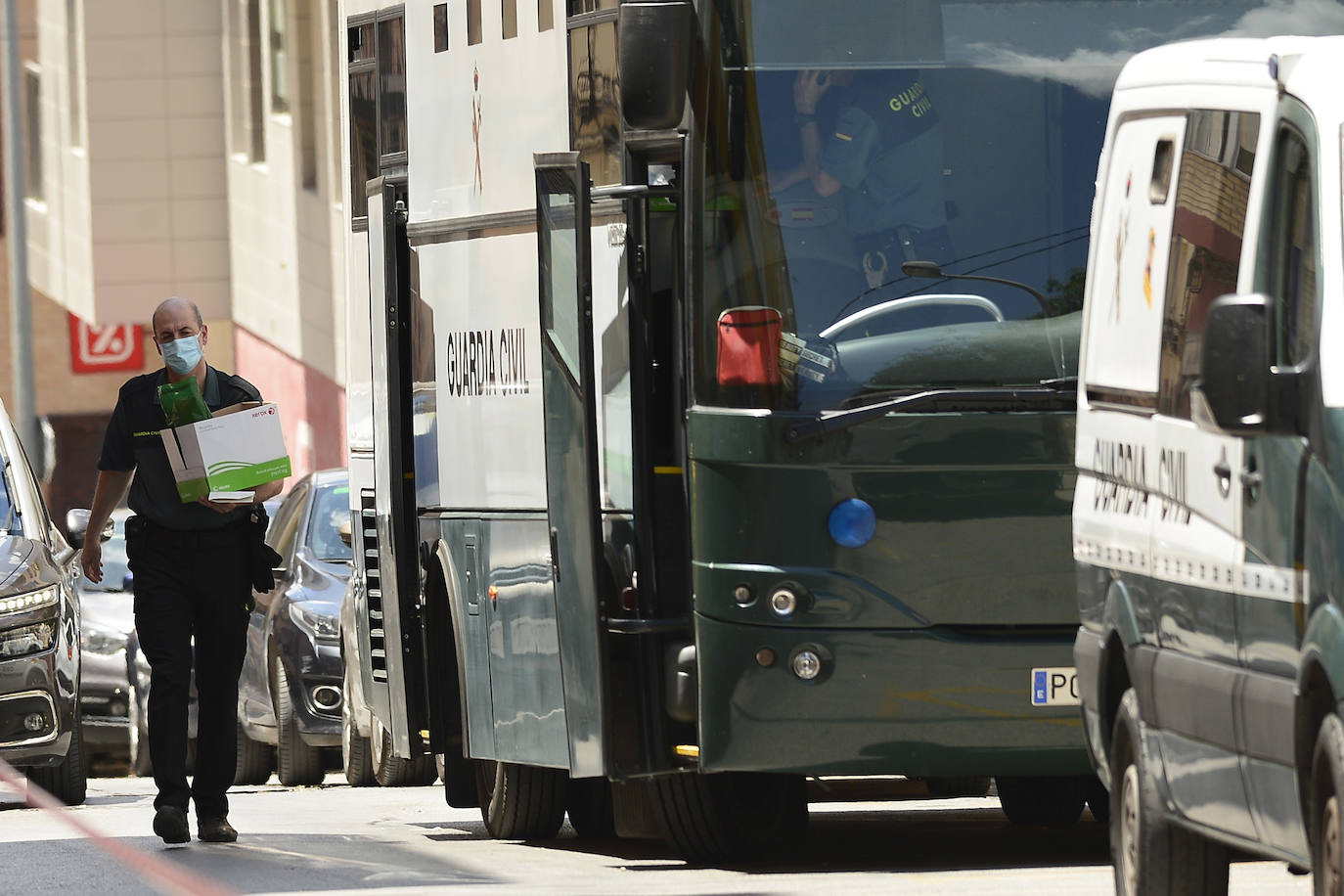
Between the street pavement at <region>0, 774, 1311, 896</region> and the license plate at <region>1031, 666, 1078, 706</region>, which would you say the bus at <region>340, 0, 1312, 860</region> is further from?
the street pavement at <region>0, 774, 1311, 896</region>

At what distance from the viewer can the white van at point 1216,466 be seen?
266 inches

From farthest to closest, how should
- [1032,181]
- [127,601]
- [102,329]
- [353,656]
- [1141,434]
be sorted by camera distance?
[102,329] → [127,601] → [353,656] → [1032,181] → [1141,434]

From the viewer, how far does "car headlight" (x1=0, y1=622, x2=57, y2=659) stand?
14750mm

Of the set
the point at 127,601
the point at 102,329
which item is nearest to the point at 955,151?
the point at 127,601

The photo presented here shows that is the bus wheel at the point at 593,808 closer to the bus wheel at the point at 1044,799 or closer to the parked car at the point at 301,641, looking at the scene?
the bus wheel at the point at 1044,799

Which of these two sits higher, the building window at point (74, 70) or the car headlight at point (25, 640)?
the building window at point (74, 70)

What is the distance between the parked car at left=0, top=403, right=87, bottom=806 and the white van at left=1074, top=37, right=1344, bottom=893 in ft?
23.3

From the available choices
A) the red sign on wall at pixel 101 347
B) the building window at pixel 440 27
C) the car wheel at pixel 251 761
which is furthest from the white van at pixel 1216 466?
the red sign on wall at pixel 101 347

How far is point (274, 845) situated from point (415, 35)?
2.97 metres

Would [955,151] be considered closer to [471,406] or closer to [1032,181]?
[1032,181]

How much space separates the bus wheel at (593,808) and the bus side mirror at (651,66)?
3547 mm

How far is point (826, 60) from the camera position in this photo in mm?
10102

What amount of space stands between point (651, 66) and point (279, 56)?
→ 26.6 metres

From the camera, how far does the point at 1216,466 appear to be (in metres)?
7.34
